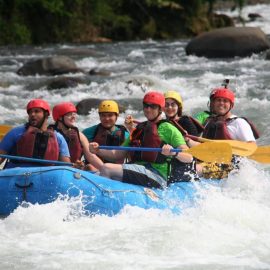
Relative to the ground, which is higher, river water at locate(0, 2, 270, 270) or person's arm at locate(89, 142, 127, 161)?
person's arm at locate(89, 142, 127, 161)

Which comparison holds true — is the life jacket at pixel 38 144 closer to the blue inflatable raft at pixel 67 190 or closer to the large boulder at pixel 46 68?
Answer: the blue inflatable raft at pixel 67 190

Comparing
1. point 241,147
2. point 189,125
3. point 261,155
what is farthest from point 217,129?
point 261,155

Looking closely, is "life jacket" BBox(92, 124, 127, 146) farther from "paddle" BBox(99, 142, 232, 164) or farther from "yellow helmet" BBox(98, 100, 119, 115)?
"paddle" BBox(99, 142, 232, 164)

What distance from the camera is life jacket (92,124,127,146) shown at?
7.50 m

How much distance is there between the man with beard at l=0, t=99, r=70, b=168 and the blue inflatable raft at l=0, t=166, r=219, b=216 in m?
0.50

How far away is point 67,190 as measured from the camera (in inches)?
239

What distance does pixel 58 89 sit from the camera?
14.5 meters

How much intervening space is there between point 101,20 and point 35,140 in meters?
18.2

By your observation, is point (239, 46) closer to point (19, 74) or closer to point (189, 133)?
point (19, 74)

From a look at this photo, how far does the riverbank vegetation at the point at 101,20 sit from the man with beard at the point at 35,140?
15703 mm

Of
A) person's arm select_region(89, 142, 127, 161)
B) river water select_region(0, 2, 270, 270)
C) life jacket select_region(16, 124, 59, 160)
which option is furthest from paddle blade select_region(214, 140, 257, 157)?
life jacket select_region(16, 124, 59, 160)

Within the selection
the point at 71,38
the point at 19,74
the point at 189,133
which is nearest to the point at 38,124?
the point at 189,133

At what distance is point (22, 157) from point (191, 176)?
62.9 inches

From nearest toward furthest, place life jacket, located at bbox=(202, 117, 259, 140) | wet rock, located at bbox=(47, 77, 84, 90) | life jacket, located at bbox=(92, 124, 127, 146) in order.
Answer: life jacket, located at bbox=(92, 124, 127, 146) < life jacket, located at bbox=(202, 117, 259, 140) < wet rock, located at bbox=(47, 77, 84, 90)
